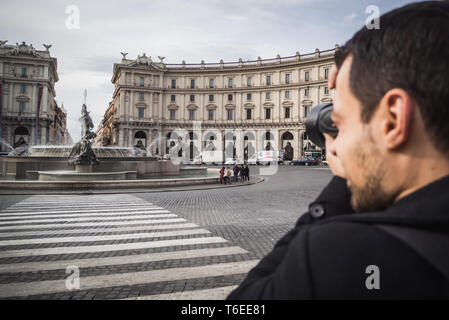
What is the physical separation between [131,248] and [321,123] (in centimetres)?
505

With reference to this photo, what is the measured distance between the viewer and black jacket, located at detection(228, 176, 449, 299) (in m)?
0.65

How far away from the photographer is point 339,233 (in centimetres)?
73

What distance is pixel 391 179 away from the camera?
2.59 ft

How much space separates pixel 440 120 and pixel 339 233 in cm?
38

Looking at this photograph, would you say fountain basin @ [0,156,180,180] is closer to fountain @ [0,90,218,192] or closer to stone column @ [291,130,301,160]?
fountain @ [0,90,218,192]

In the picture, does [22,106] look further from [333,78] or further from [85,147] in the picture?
[333,78]

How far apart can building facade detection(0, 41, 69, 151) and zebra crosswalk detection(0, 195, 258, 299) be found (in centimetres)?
5816

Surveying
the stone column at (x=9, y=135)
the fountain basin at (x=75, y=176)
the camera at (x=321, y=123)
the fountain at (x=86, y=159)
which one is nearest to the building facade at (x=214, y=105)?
the stone column at (x=9, y=135)

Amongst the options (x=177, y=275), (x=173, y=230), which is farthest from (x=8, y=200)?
(x=177, y=275)

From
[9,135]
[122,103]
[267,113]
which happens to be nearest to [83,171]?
[122,103]

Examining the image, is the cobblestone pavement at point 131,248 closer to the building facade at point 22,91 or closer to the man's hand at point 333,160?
the man's hand at point 333,160

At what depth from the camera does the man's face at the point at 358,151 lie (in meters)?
0.81

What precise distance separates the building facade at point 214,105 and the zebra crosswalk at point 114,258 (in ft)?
180
